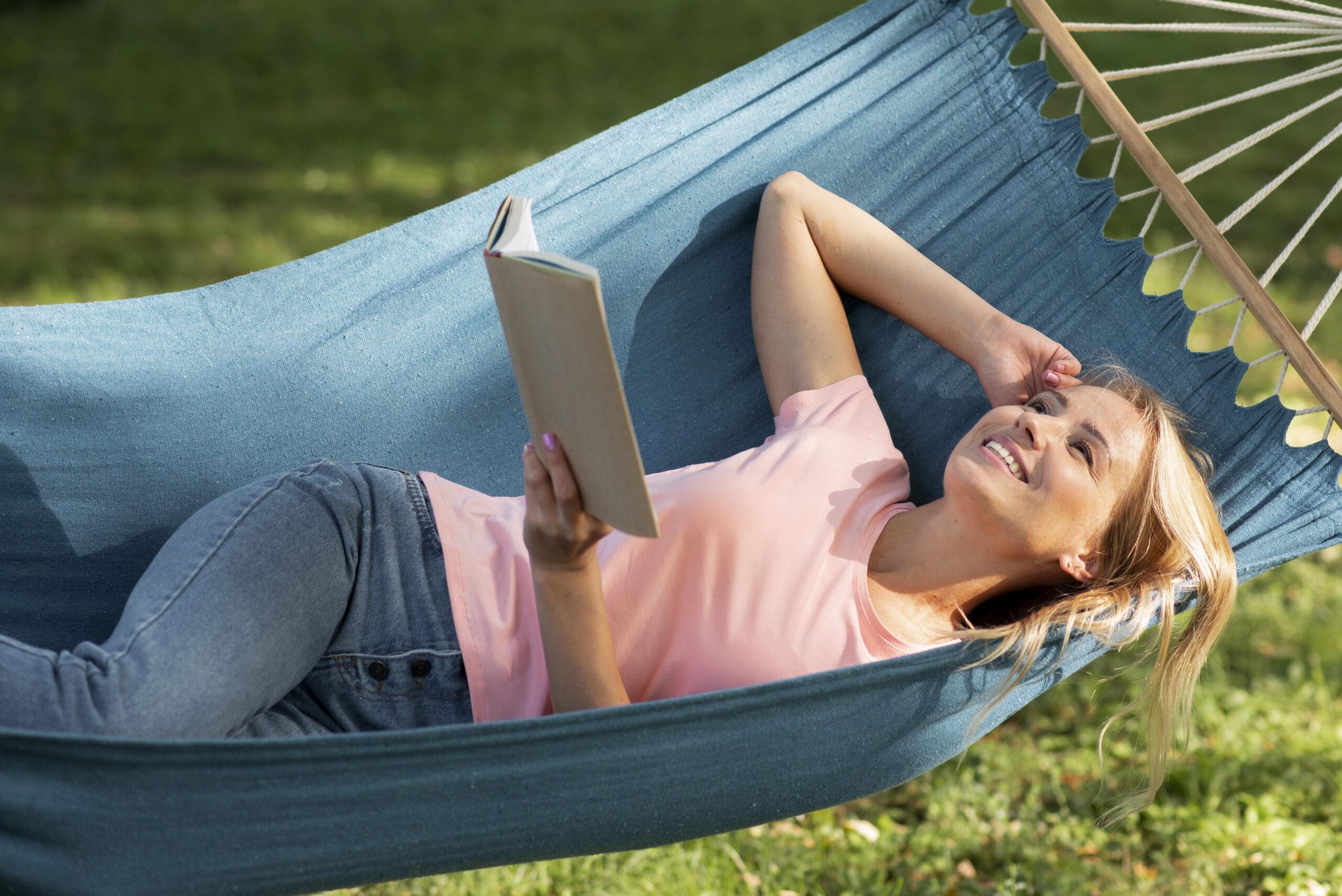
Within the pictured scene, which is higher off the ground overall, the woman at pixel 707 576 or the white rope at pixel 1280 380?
the woman at pixel 707 576

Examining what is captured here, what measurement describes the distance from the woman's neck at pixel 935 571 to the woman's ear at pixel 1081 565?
0.05 meters

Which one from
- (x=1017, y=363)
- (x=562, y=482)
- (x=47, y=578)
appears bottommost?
(x=1017, y=363)

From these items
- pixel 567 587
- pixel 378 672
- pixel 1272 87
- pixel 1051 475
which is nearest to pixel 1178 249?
pixel 1272 87

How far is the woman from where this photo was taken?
1.60 m

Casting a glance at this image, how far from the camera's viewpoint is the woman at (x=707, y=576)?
1.60 metres

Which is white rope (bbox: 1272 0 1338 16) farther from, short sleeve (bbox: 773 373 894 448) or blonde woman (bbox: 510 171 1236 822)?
short sleeve (bbox: 773 373 894 448)

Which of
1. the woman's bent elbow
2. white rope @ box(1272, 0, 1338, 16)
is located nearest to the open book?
the woman's bent elbow

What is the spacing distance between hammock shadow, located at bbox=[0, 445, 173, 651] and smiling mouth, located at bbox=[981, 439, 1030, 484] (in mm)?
1311

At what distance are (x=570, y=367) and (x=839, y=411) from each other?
78 cm

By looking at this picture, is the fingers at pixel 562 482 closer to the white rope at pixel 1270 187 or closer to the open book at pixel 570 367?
the open book at pixel 570 367

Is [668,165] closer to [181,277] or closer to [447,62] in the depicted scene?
[181,277]

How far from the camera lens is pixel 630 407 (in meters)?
2.28

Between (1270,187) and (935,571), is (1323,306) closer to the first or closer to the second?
(1270,187)

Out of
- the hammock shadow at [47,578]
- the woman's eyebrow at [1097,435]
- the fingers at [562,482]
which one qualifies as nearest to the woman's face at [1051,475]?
the woman's eyebrow at [1097,435]
